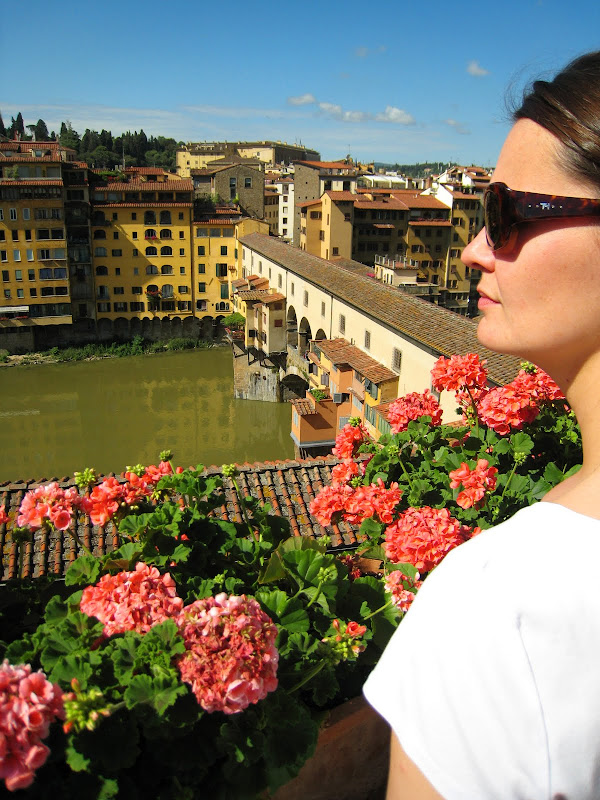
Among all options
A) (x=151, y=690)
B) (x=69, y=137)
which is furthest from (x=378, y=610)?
(x=69, y=137)

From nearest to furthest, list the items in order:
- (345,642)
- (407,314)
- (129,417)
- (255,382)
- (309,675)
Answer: (309,675) < (345,642) < (407,314) < (129,417) < (255,382)

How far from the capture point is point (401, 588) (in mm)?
2410

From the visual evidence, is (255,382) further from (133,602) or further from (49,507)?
(133,602)

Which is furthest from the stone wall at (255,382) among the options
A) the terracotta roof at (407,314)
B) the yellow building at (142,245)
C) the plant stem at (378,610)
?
the plant stem at (378,610)

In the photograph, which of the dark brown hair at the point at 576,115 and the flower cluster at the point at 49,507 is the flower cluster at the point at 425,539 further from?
the dark brown hair at the point at 576,115

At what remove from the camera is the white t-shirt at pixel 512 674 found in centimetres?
82

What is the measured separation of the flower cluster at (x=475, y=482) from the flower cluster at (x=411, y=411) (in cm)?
88

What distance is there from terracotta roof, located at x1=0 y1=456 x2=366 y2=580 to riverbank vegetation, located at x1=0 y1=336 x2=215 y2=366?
31621mm

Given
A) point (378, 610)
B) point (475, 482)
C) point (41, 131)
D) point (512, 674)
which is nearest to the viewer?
point (512, 674)

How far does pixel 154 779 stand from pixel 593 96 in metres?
1.87

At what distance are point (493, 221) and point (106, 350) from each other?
4083 centimetres

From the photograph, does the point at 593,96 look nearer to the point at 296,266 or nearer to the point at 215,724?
the point at 215,724

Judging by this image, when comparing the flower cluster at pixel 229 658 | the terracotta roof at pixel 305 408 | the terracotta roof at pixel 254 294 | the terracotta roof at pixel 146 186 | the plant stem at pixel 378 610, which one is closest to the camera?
the flower cluster at pixel 229 658

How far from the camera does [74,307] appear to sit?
131 feet
